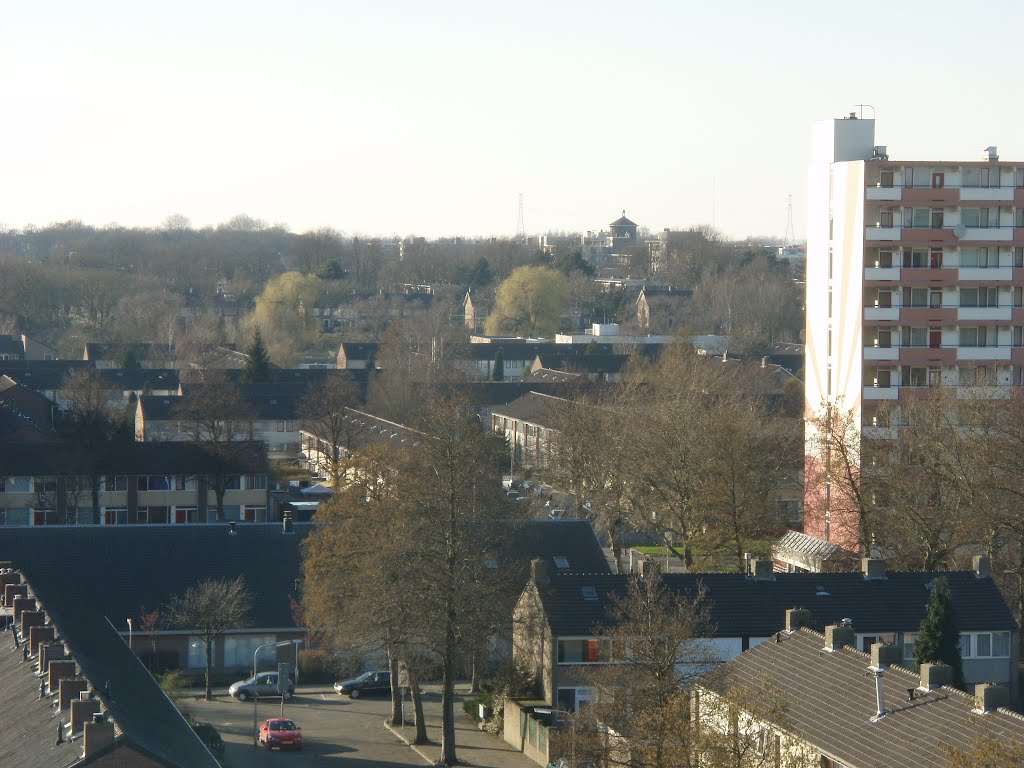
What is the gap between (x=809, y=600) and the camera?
1308 inches

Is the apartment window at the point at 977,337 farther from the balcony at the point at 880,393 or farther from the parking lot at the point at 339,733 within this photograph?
the parking lot at the point at 339,733

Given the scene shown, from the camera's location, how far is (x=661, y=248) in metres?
176

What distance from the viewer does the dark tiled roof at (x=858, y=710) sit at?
21.3m

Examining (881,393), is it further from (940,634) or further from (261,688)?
(261,688)

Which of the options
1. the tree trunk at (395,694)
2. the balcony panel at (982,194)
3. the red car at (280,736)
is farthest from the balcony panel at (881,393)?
the red car at (280,736)

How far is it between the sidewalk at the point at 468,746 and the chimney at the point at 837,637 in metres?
7.08

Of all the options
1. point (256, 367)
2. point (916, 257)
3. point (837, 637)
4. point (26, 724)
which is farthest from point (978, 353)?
point (256, 367)

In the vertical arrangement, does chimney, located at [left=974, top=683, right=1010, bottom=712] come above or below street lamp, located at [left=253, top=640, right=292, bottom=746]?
above

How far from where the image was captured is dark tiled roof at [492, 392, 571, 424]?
59263 mm

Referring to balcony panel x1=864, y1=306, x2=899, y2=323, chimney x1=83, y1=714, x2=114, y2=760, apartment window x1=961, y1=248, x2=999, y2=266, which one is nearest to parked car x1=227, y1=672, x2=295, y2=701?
chimney x1=83, y1=714, x2=114, y2=760

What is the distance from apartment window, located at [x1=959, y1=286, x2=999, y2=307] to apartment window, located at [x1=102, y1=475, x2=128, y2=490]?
28.3 metres

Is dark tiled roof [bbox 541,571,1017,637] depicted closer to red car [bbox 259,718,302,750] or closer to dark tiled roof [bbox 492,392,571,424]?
red car [bbox 259,718,302,750]

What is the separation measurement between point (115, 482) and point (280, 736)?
24.7 m

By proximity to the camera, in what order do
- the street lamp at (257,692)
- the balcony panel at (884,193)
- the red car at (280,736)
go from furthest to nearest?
the balcony panel at (884,193) → the street lamp at (257,692) → the red car at (280,736)
